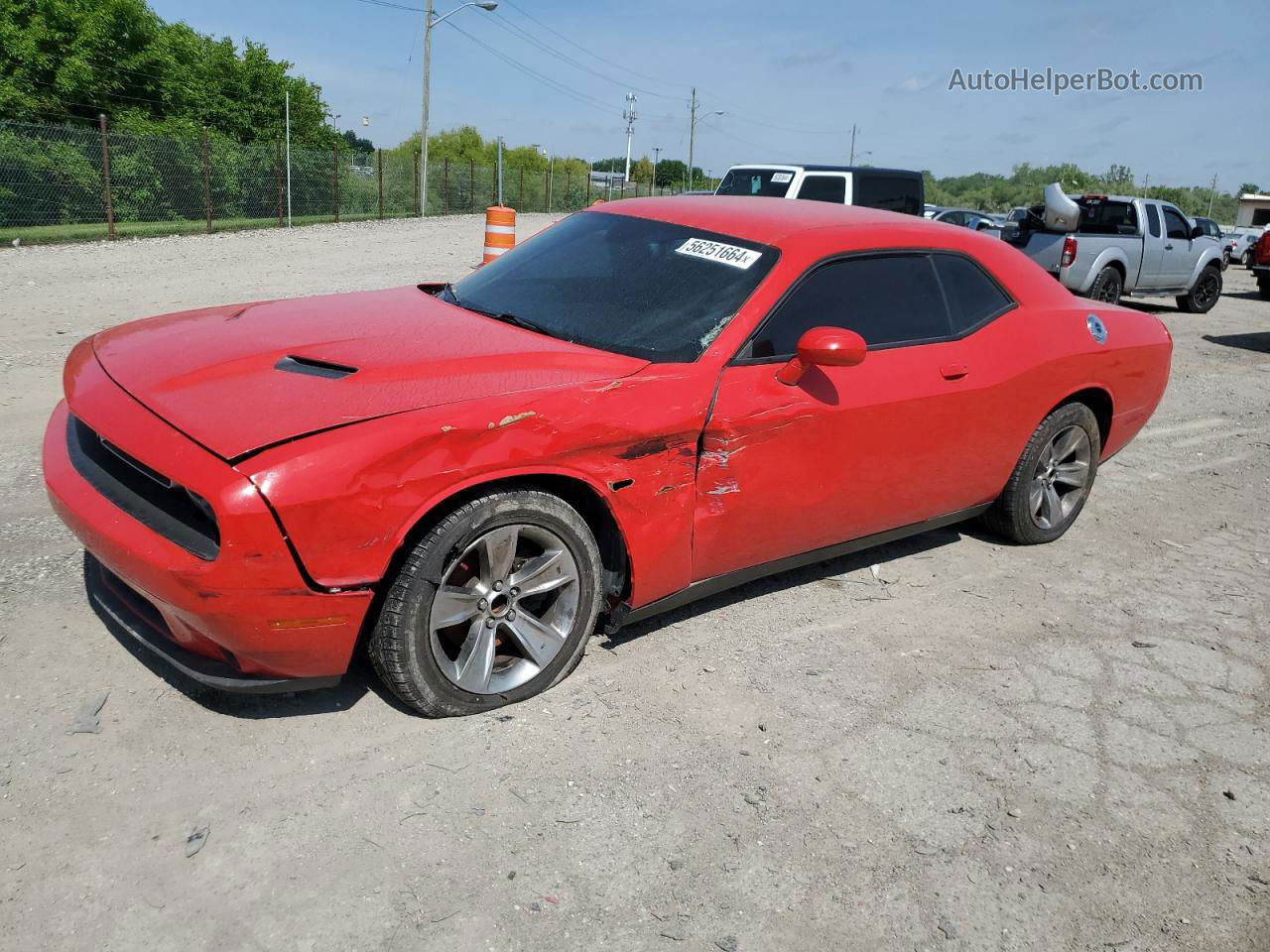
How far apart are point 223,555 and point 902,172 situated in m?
12.9

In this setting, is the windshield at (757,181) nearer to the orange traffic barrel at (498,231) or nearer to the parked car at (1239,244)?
the orange traffic barrel at (498,231)

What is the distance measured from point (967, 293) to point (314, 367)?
2.81 metres

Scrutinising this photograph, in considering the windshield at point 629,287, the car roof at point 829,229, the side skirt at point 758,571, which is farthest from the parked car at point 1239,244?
the windshield at point 629,287

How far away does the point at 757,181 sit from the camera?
13961mm

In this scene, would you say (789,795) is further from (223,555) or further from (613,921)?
(223,555)

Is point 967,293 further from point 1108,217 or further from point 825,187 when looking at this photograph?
point 1108,217

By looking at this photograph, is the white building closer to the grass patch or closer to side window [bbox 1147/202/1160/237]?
side window [bbox 1147/202/1160/237]

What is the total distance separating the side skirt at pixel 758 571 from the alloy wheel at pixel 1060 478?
0.47 metres

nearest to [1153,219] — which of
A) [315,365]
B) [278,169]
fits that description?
[315,365]

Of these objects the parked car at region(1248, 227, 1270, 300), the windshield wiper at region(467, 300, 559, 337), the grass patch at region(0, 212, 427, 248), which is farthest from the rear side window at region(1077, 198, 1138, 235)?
the grass patch at region(0, 212, 427, 248)

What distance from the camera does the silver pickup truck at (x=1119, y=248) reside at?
521 inches

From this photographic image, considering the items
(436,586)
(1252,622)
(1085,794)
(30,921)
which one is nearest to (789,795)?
(1085,794)

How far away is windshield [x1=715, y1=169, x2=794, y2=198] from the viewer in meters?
13.4

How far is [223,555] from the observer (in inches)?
98.0
